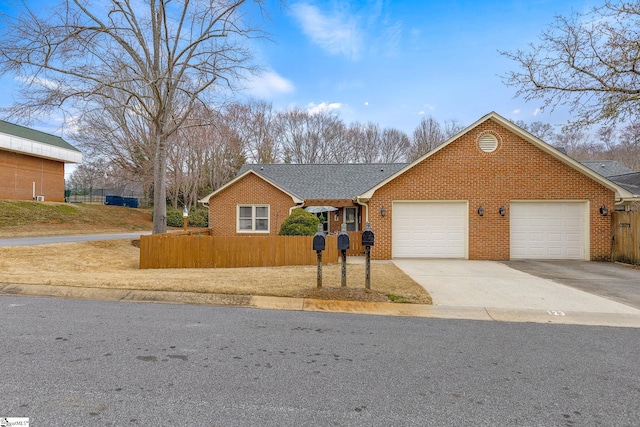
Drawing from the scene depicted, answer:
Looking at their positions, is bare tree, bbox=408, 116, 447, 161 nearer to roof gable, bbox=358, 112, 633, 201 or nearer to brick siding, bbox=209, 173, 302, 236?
brick siding, bbox=209, 173, 302, 236

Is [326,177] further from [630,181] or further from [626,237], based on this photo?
[630,181]

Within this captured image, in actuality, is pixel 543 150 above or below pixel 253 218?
above

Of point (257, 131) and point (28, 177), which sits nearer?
point (28, 177)

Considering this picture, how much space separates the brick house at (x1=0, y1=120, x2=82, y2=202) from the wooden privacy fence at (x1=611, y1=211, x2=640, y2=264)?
3606 centimetres

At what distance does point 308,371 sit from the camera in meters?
3.58

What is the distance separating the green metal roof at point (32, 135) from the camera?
2749 cm

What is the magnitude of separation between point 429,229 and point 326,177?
27.8 feet

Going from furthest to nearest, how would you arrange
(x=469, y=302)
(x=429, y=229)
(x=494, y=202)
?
(x=429, y=229) → (x=494, y=202) → (x=469, y=302)

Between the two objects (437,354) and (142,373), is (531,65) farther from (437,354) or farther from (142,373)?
(142,373)

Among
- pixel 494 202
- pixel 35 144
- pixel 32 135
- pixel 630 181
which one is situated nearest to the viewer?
pixel 494 202

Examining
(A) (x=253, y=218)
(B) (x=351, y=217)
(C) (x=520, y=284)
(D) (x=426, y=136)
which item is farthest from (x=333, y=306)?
(D) (x=426, y=136)

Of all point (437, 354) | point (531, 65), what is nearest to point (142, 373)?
point (437, 354)

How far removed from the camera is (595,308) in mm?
6332

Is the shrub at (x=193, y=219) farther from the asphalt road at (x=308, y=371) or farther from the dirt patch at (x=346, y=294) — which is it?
the asphalt road at (x=308, y=371)
